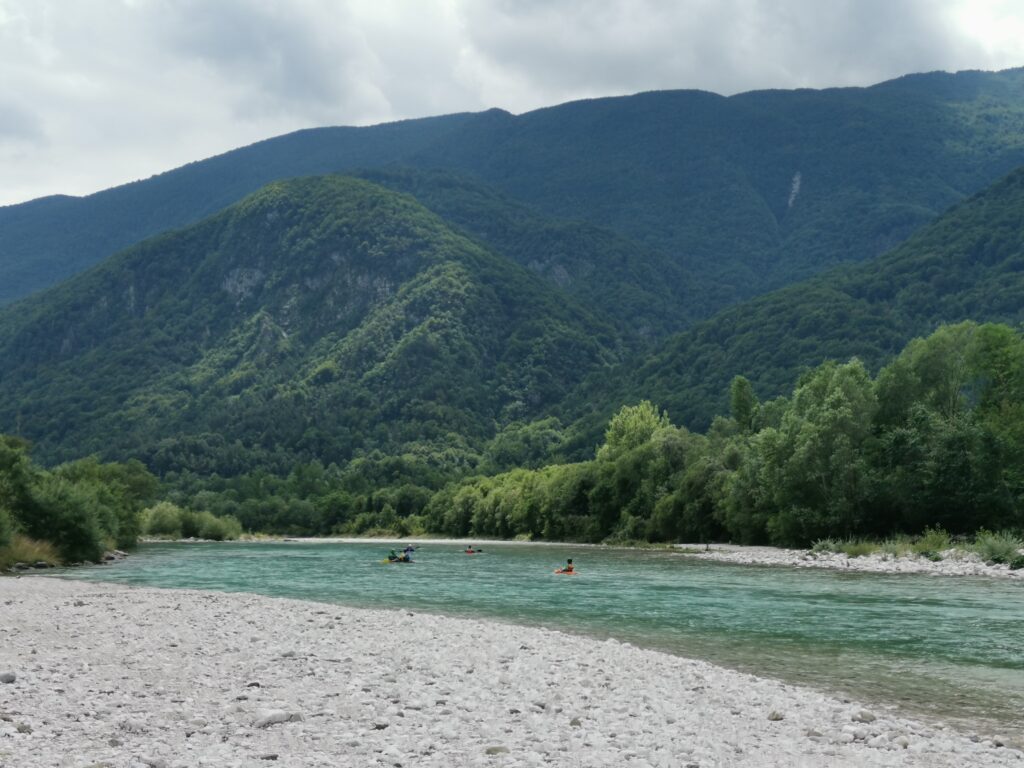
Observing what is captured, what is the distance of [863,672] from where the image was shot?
2292 cm

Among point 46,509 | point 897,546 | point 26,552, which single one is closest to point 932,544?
point 897,546

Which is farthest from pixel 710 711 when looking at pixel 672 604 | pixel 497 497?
pixel 497 497

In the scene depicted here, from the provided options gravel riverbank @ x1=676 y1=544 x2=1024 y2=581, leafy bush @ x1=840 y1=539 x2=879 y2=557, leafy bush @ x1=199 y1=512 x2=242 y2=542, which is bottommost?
leafy bush @ x1=199 y1=512 x2=242 y2=542

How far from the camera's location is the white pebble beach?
13.7m

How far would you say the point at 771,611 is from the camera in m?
35.9

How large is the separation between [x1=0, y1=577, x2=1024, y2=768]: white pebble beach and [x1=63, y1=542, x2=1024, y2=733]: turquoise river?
97.0 inches

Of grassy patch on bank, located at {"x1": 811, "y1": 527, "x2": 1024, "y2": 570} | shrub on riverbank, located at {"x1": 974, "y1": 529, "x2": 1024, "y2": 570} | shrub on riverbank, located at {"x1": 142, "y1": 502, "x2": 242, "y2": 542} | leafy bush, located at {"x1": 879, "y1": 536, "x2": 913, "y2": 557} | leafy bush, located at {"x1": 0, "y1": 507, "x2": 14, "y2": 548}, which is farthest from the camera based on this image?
shrub on riverbank, located at {"x1": 142, "y1": 502, "x2": 242, "y2": 542}

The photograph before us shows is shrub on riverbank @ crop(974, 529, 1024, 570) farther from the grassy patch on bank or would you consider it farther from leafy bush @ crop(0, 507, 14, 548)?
leafy bush @ crop(0, 507, 14, 548)

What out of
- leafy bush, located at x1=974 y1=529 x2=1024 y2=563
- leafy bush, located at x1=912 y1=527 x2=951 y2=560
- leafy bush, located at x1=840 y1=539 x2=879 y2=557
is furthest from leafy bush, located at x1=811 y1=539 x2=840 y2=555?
leafy bush, located at x1=974 y1=529 x2=1024 y2=563

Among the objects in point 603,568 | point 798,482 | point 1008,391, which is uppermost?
point 1008,391

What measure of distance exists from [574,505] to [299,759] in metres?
111

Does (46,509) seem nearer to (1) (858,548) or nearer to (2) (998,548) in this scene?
(1) (858,548)

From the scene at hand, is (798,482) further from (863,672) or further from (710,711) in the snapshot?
(710,711)

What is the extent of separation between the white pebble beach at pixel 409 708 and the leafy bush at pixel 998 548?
120 ft
